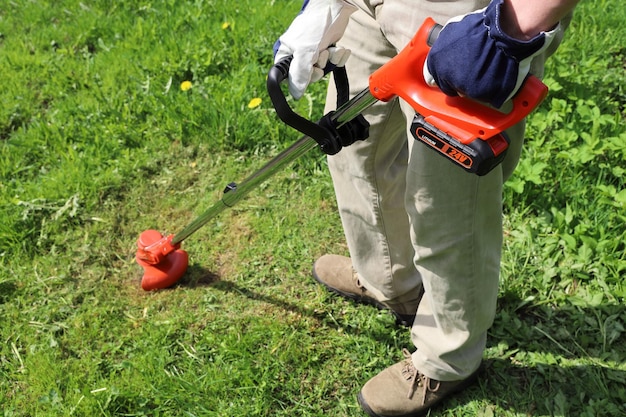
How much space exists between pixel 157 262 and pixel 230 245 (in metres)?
0.39

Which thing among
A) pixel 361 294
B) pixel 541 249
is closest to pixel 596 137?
pixel 541 249

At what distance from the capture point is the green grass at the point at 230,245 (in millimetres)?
2312

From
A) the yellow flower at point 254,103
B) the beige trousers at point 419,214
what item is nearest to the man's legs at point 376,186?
the beige trousers at point 419,214

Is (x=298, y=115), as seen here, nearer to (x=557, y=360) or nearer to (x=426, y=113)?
(x=426, y=113)

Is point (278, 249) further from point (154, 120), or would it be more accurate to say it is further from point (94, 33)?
point (94, 33)

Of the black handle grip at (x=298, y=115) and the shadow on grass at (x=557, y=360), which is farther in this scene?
the shadow on grass at (x=557, y=360)

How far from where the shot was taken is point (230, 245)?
2926 millimetres

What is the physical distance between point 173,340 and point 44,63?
7.89 feet

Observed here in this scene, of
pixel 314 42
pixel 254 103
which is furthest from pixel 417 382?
pixel 254 103

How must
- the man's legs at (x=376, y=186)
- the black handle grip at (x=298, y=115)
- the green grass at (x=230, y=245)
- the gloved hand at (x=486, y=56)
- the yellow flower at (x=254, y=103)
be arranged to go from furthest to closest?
the yellow flower at (x=254, y=103) < the green grass at (x=230, y=245) < the man's legs at (x=376, y=186) < the black handle grip at (x=298, y=115) < the gloved hand at (x=486, y=56)

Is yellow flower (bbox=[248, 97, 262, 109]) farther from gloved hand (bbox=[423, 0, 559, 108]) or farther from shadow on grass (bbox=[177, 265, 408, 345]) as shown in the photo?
gloved hand (bbox=[423, 0, 559, 108])

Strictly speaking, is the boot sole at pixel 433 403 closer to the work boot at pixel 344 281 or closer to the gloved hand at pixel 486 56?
the work boot at pixel 344 281

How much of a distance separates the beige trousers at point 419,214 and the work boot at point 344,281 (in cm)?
12

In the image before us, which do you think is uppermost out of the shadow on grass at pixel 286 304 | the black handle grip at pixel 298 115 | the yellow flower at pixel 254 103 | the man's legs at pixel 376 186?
the black handle grip at pixel 298 115
